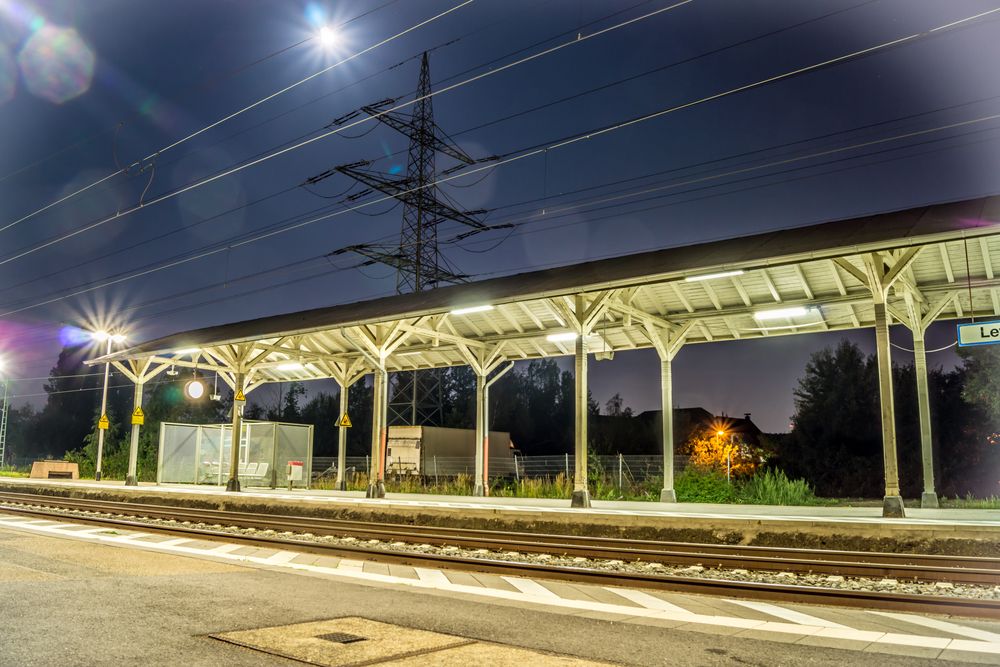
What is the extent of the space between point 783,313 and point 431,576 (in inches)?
482

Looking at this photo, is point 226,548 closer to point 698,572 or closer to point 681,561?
point 681,561

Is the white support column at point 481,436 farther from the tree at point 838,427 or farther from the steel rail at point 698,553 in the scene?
the tree at point 838,427

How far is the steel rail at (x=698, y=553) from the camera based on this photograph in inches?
384

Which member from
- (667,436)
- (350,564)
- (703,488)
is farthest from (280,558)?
(703,488)

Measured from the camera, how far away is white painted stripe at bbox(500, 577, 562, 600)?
8.74m

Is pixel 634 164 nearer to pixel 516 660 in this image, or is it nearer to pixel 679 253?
pixel 679 253

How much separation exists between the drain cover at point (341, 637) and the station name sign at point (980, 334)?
11.5m

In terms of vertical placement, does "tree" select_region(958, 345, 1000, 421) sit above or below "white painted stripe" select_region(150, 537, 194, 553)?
above

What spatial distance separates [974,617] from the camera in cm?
760

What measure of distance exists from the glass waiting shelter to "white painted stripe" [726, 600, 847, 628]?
25.0m

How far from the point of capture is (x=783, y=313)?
18.7 metres

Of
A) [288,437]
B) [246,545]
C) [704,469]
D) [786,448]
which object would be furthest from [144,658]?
[786,448]

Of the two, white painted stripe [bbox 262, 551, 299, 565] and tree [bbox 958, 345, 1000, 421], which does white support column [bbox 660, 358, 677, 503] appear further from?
tree [bbox 958, 345, 1000, 421]

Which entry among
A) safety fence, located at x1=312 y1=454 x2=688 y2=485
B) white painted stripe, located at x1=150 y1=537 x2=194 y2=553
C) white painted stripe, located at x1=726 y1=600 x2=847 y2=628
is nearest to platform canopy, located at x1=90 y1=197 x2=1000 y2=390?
white painted stripe, located at x1=726 y1=600 x2=847 y2=628
